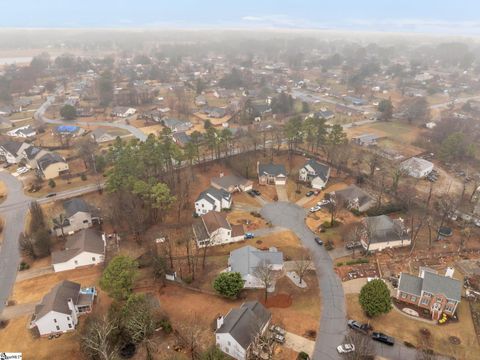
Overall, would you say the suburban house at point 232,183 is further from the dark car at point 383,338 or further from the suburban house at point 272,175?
the dark car at point 383,338

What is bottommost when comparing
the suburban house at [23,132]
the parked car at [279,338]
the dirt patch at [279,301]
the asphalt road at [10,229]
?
the asphalt road at [10,229]

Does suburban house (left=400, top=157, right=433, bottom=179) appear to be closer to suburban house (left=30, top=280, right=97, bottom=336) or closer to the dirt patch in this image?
the dirt patch

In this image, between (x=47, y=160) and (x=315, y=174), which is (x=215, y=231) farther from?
(x=47, y=160)

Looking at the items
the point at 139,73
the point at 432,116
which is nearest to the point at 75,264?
the point at 432,116

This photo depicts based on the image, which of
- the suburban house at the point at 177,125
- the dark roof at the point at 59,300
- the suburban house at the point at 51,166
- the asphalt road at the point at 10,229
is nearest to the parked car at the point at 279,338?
the dark roof at the point at 59,300

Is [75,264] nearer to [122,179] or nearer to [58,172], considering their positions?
[122,179]
